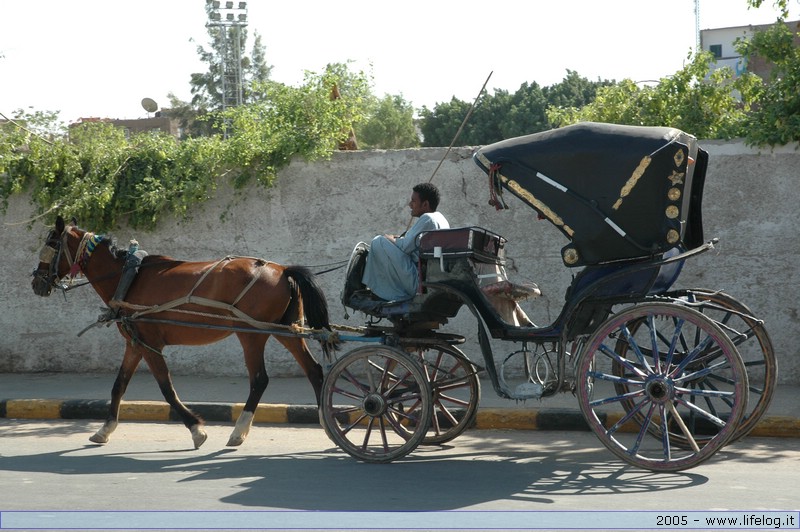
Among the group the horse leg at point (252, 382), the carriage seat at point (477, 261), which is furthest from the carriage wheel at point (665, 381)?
the horse leg at point (252, 382)

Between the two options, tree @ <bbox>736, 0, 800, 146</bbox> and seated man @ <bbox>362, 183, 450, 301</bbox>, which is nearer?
seated man @ <bbox>362, 183, 450, 301</bbox>

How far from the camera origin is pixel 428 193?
7.21m

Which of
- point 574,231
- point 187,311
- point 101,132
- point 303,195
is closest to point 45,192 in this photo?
point 101,132

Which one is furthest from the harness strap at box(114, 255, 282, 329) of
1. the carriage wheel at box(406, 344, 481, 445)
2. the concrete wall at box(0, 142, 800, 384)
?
the concrete wall at box(0, 142, 800, 384)

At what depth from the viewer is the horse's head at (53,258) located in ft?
26.9

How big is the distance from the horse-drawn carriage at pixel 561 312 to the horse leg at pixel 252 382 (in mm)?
13

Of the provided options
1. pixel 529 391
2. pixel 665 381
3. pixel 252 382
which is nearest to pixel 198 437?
pixel 252 382

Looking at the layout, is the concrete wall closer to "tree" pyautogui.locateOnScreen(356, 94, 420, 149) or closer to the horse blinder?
the horse blinder

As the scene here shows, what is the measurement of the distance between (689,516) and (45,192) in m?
8.49

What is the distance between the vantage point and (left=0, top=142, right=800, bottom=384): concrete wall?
955cm

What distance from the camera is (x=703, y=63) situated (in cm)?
1065

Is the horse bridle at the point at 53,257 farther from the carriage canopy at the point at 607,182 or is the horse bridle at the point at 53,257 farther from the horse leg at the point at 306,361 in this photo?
the carriage canopy at the point at 607,182

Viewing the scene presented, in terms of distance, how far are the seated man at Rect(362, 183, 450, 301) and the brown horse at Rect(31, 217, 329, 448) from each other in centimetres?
82

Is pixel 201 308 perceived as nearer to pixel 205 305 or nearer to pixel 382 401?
pixel 205 305
